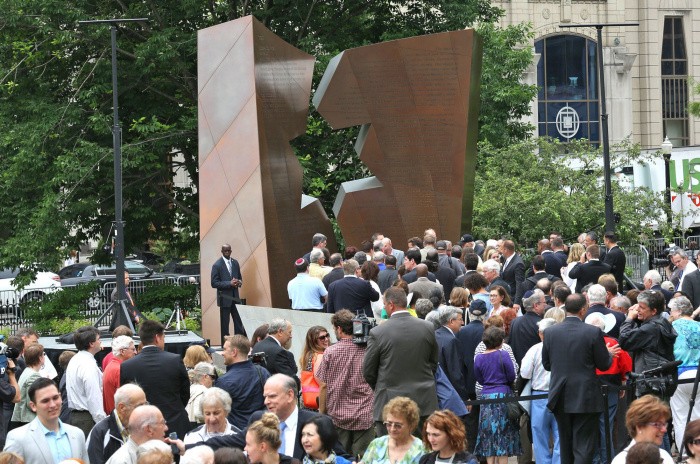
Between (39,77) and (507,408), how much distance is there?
61.3 feet

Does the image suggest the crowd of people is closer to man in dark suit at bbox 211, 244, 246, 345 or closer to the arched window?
man in dark suit at bbox 211, 244, 246, 345

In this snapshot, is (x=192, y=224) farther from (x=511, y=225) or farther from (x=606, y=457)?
(x=606, y=457)

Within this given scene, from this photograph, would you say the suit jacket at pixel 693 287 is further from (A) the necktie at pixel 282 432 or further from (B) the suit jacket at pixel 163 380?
(A) the necktie at pixel 282 432

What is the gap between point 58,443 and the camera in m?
9.05

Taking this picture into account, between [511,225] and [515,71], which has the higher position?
[515,71]

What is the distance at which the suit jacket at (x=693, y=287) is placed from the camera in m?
17.0

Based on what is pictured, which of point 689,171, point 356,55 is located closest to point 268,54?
point 356,55

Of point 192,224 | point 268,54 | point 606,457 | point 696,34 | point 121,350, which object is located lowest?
point 606,457

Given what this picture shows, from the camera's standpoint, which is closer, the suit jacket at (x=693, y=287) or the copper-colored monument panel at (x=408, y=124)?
the suit jacket at (x=693, y=287)

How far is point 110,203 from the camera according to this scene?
94.7 ft

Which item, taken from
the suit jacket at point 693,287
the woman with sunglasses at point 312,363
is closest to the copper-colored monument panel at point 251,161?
the suit jacket at point 693,287

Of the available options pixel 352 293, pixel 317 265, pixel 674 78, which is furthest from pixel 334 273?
pixel 674 78

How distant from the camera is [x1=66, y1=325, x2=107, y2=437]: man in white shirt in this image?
38.7ft

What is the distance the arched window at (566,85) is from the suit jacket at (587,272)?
1497 inches
